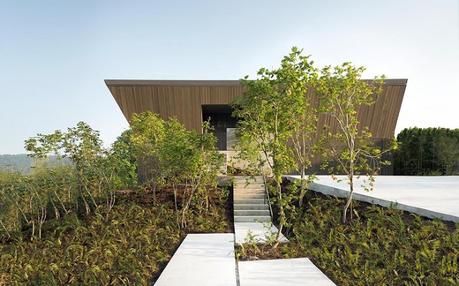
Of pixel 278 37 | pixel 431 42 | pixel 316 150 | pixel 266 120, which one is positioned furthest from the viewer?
pixel 431 42

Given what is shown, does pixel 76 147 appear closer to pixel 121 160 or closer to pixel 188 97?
pixel 121 160

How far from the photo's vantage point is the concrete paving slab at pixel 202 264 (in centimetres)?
495

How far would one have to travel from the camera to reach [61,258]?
714cm

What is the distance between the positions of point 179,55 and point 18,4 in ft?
15.6

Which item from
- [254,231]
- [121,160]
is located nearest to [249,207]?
[254,231]

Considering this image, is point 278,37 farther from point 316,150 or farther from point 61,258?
point 61,258

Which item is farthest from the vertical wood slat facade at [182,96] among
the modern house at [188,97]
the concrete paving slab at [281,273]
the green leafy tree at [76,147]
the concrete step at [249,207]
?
the concrete paving slab at [281,273]

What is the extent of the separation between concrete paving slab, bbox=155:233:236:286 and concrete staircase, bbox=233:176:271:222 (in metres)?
1.89

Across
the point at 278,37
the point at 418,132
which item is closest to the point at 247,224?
the point at 278,37

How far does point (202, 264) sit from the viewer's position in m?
5.77

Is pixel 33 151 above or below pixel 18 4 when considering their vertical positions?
below

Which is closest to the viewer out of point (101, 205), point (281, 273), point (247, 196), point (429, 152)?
point (281, 273)

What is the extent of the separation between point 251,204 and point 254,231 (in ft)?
6.83

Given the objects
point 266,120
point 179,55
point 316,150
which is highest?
point 179,55
